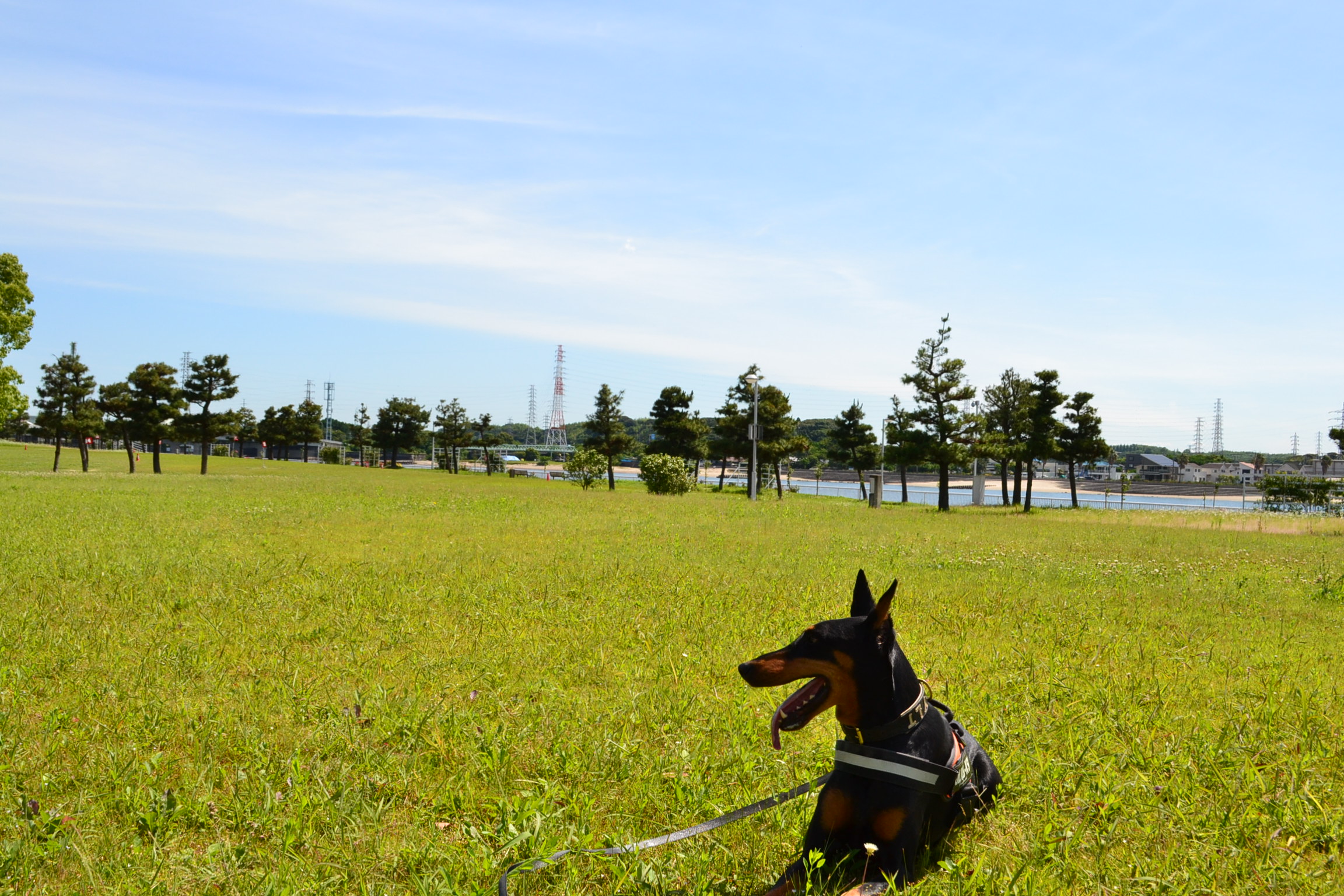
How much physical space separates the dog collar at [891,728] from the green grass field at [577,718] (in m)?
0.70

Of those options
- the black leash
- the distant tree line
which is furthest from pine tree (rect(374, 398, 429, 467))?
the black leash

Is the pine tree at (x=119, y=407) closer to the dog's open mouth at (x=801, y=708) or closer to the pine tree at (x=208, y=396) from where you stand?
the pine tree at (x=208, y=396)

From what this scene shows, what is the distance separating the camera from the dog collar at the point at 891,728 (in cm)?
250

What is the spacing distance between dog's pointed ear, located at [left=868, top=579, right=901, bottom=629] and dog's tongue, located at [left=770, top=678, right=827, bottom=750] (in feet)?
0.93

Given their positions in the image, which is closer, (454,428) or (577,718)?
(577,718)

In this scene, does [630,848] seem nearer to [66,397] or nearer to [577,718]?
[577,718]

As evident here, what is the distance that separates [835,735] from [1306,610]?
Result: 720 cm

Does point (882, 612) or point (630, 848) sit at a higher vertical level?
point (882, 612)

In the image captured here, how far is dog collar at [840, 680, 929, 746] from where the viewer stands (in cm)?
250

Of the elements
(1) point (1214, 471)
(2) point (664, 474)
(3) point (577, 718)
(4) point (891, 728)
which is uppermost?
(1) point (1214, 471)

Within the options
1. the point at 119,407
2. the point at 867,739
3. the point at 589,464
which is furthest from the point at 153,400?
the point at 867,739

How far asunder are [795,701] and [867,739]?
→ 309 mm

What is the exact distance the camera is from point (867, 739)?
253cm

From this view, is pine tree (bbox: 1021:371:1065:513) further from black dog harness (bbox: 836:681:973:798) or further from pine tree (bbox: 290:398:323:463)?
pine tree (bbox: 290:398:323:463)
